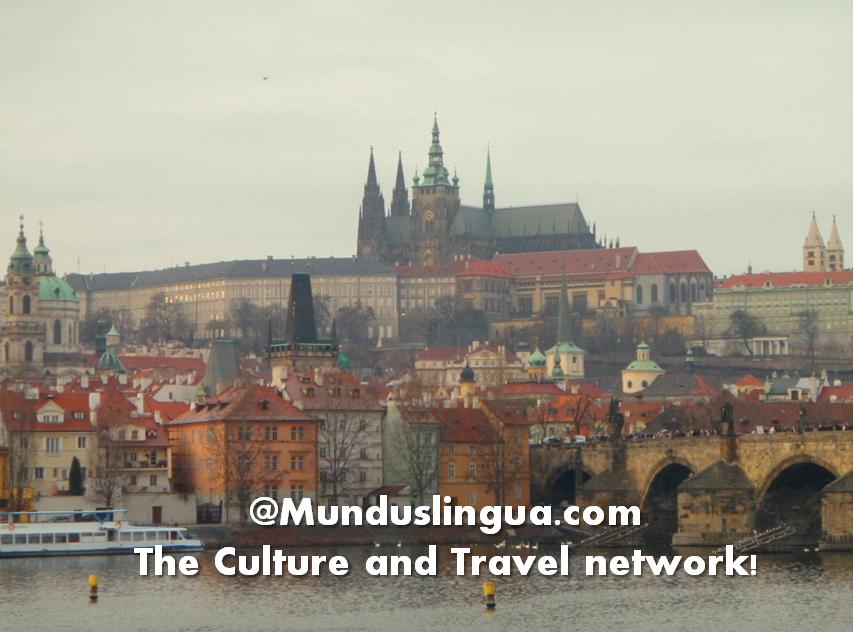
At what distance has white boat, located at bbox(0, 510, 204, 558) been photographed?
81562 mm

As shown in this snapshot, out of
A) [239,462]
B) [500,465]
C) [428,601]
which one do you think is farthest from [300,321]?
[428,601]

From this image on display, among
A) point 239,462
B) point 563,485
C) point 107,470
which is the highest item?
point 239,462

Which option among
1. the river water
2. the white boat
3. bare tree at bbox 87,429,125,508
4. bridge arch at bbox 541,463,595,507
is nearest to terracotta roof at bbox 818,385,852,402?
bridge arch at bbox 541,463,595,507

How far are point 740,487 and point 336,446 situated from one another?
53.2 ft

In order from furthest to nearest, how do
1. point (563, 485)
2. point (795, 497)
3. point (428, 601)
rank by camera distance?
point (563, 485) → point (795, 497) → point (428, 601)

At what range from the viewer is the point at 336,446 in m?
94.2

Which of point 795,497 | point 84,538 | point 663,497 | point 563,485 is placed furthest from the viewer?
point 563,485

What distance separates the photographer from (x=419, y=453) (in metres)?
96.5

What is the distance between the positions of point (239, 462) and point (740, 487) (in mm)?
16569

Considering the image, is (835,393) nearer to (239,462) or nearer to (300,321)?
(300,321)

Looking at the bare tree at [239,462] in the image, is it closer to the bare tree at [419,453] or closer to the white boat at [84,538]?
the white boat at [84,538]

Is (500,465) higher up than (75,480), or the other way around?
(500,465)

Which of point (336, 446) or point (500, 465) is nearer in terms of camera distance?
point (336, 446)

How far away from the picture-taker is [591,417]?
135m
